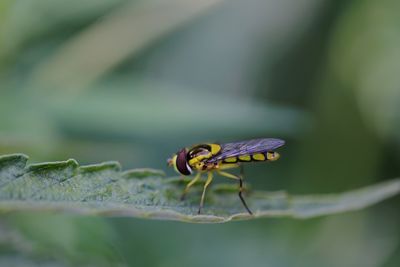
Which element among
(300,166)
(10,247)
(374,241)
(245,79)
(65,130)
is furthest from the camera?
(245,79)

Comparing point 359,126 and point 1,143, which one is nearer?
point 1,143

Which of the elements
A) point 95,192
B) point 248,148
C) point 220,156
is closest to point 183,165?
point 220,156

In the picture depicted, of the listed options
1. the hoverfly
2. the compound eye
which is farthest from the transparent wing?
the compound eye

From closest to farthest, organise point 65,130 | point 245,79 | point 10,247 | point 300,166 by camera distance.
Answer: point 10,247
point 65,130
point 300,166
point 245,79

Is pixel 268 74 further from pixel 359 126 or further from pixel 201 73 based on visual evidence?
pixel 359 126

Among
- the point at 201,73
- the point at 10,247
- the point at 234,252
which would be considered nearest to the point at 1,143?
the point at 10,247

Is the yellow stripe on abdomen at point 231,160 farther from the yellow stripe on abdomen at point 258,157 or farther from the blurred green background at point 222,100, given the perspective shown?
the blurred green background at point 222,100
